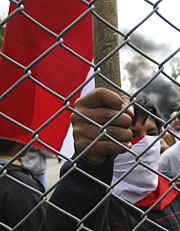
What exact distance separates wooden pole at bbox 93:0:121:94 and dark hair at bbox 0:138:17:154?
1432 mm

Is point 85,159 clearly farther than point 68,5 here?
No

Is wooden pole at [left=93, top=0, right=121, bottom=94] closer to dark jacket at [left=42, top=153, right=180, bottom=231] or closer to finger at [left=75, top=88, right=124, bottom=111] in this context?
finger at [left=75, top=88, right=124, bottom=111]

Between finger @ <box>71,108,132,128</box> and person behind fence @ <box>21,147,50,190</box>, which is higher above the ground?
finger @ <box>71,108,132,128</box>

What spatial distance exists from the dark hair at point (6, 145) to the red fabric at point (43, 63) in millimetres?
235

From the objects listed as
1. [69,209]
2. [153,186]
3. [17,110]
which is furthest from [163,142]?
[69,209]

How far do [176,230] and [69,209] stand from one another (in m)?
0.83

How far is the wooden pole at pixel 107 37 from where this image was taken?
1028 millimetres

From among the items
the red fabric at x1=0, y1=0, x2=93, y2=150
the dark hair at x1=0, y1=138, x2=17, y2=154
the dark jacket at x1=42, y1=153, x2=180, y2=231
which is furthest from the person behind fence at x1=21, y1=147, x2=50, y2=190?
the dark jacket at x1=42, y1=153, x2=180, y2=231

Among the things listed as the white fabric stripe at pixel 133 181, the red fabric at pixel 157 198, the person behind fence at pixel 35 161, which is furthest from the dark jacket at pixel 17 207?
the person behind fence at pixel 35 161

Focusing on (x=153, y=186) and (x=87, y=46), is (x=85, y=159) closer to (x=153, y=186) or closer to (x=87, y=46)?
(x=87, y=46)

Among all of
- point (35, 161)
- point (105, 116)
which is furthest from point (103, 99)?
point (35, 161)

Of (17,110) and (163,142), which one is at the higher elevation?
(163,142)

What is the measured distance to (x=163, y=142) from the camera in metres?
5.36

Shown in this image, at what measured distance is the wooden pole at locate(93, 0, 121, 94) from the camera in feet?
3.37
